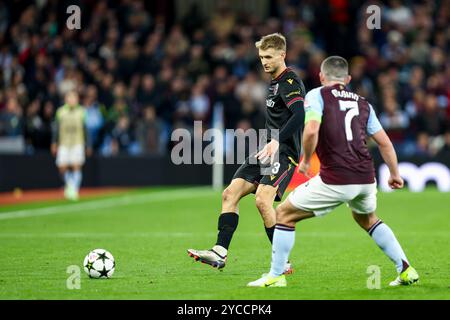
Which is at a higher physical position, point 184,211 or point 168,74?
point 168,74

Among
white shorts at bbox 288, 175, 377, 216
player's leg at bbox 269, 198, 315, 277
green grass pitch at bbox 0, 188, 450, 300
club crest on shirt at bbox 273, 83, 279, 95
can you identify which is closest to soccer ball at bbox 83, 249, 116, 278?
green grass pitch at bbox 0, 188, 450, 300

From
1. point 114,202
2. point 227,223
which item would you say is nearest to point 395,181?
point 227,223

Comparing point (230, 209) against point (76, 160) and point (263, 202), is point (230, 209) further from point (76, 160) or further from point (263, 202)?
point (76, 160)

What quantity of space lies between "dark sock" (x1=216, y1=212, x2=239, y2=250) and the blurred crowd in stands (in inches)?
502

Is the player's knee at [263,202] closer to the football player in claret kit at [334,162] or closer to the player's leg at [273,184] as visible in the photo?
the player's leg at [273,184]

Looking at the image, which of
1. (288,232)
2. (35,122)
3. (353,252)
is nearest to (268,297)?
(288,232)

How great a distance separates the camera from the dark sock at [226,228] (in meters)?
9.42

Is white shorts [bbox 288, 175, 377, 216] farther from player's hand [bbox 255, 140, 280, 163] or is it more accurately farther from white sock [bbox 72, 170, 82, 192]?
white sock [bbox 72, 170, 82, 192]

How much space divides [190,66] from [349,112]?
1632 centimetres

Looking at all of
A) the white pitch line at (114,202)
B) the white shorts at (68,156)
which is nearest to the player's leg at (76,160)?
the white shorts at (68,156)
